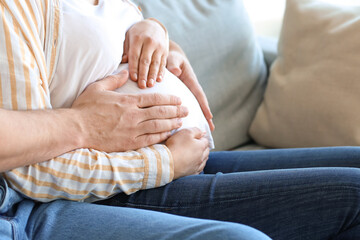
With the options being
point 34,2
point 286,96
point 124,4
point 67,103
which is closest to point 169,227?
point 67,103

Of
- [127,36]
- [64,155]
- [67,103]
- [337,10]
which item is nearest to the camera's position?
[64,155]

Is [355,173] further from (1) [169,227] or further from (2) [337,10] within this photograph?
(2) [337,10]

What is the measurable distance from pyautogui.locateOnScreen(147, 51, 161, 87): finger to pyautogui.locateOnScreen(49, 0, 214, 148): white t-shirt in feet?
0.05

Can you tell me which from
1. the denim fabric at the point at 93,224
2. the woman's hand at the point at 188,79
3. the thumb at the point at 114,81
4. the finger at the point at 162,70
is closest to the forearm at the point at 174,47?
the woman's hand at the point at 188,79

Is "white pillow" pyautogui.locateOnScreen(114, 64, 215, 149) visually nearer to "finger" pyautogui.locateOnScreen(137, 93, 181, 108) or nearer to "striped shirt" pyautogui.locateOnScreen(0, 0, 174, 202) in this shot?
"finger" pyautogui.locateOnScreen(137, 93, 181, 108)

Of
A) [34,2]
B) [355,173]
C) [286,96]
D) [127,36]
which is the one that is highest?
[34,2]

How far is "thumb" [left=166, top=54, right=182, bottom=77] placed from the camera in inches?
48.8

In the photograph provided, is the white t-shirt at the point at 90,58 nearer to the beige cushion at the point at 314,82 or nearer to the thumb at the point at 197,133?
the thumb at the point at 197,133

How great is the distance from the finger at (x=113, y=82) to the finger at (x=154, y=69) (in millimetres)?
55

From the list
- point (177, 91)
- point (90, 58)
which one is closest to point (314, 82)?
point (177, 91)

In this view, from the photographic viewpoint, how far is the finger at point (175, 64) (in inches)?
48.8

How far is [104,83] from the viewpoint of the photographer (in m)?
1.04

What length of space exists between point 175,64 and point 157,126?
28cm

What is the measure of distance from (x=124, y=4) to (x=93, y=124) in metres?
0.45
